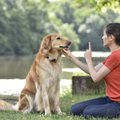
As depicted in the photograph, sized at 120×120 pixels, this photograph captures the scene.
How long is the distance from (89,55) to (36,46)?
7199 centimetres

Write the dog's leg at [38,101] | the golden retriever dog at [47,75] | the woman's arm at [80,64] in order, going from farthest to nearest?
the dog's leg at [38,101] < the golden retriever dog at [47,75] < the woman's arm at [80,64]

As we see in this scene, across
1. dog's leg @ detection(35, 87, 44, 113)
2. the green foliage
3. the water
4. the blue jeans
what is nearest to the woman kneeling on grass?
the blue jeans

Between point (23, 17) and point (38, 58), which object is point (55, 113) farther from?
point (23, 17)

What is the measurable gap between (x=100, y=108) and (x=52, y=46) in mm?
Answer: 1790

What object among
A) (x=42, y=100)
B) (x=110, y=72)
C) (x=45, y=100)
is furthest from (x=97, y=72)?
(x=42, y=100)

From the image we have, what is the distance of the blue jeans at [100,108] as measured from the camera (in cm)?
785

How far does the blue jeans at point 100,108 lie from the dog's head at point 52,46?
1181mm

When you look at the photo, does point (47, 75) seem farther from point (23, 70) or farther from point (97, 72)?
point (23, 70)

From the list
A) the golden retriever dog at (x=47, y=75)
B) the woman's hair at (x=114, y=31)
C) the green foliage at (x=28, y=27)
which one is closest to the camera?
the woman's hair at (x=114, y=31)

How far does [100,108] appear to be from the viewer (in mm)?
7965

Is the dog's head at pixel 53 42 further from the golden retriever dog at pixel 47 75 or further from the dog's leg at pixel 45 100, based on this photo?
the dog's leg at pixel 45 100

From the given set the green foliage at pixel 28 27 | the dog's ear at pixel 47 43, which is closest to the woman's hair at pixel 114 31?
the dog's ear at pixel 47 43

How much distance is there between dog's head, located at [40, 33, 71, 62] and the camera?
29.7 ft

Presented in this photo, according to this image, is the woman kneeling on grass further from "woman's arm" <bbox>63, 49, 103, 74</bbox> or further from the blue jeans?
"woman's arm" <bbox>63, 49, 103, 74</bbox>
